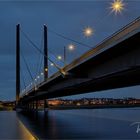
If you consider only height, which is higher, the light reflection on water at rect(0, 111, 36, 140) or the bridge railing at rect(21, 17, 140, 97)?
the bridge railing at rect(21, 17, 140, 97)

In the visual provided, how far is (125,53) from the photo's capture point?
95.0 feet

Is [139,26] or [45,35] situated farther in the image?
[45,35]

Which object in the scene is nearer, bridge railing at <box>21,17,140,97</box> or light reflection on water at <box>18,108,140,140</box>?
bridge railing at <box>21,17,140,97</box>

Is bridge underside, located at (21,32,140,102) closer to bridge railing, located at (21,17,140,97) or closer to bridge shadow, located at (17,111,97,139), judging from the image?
bridge railing, located at (21,17,140,97)

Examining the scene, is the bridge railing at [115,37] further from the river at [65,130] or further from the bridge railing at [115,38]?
the river at [65,130]

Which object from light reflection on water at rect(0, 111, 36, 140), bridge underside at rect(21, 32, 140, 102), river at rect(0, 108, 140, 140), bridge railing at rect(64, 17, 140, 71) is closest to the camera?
bridge railing at rect(64, 17, 140, 71)

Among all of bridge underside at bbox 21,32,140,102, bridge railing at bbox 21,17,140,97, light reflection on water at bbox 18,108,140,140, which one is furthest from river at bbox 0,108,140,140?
bridge railing at bbox 21,17,140,97

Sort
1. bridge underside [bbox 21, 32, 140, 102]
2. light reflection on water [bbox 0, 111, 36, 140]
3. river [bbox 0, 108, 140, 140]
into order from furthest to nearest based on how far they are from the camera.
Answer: river [bbox 0, 108, 140, 140], light reflection on water [bbox 0, 111, 36, 140], bridge underside [bbox 21, 32, 140, 102]

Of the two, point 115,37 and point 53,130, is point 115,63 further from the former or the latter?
point 53,130

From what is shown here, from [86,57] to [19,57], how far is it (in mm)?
115371

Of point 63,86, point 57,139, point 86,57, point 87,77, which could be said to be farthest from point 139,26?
point 63,86

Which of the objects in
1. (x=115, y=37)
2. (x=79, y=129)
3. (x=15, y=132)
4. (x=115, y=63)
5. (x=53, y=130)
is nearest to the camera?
(x=115, y=37)

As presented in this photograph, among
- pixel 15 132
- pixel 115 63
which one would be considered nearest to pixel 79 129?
pixel 15 132

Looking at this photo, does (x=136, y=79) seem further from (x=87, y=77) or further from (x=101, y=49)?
(x=101, y=49)
